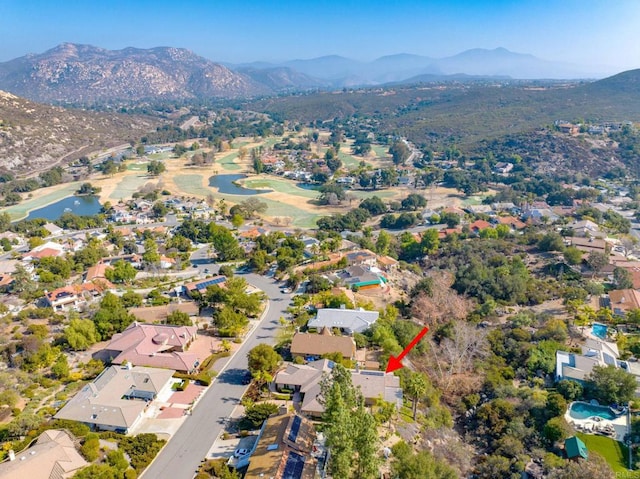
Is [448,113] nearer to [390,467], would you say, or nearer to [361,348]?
[361,348]

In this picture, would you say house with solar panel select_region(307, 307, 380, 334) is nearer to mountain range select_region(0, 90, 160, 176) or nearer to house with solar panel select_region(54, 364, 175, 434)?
house with solar panel select_region(54, 364, 175, 434)

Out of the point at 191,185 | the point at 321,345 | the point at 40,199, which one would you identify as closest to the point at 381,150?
the point at 191,185

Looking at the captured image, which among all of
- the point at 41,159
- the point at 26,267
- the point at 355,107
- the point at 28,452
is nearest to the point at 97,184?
the point at 41,159

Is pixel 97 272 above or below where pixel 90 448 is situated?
below

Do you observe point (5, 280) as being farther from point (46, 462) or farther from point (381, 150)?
point (381, 150)

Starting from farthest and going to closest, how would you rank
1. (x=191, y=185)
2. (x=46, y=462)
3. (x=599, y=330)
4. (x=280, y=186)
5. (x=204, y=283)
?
(x=280, y=186) < (x=191, y=185) < (x=204, y=283) < (x=599, y=330) < (x=46, y=462)

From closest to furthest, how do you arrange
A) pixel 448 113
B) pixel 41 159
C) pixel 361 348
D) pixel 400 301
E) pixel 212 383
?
pixel 212 383
pixel 361 348
pixel 400 301
pixel 41 159
pixel 448 113

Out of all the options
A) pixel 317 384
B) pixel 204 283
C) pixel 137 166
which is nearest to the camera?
pixel 317 384
